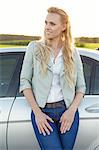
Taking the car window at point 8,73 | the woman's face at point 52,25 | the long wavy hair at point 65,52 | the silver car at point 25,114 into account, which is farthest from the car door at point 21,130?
the woman's face at point 52,25

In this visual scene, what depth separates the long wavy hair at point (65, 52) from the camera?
119 inches

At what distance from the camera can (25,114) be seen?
3.57m

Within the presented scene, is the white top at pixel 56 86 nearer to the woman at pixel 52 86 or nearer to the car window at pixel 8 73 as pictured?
the woman at pixel 52 86

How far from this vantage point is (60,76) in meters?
3.02

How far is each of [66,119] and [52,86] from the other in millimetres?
273

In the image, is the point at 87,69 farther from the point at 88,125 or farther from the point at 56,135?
the point at 56,135

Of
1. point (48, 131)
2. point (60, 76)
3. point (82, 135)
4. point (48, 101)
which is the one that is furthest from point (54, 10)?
point (82, 135)

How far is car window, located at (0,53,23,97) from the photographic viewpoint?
3.77 meters

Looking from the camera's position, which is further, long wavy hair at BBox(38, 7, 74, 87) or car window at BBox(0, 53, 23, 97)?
car window at BBox(0, 53, 23, 97)

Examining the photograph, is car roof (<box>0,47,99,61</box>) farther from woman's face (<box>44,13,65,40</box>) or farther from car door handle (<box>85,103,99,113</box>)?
woman's face (<box>44,13,65,40</box>)

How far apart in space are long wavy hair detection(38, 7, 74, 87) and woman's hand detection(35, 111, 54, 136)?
31 cm

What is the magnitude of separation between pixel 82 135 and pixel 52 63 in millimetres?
863

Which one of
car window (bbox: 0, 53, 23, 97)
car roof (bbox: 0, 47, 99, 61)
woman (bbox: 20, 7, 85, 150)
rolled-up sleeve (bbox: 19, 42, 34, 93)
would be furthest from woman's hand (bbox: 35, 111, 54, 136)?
car roof (bbox: 0, 47, 99, 61)

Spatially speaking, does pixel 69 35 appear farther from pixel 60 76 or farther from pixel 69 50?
pixel 60 76
